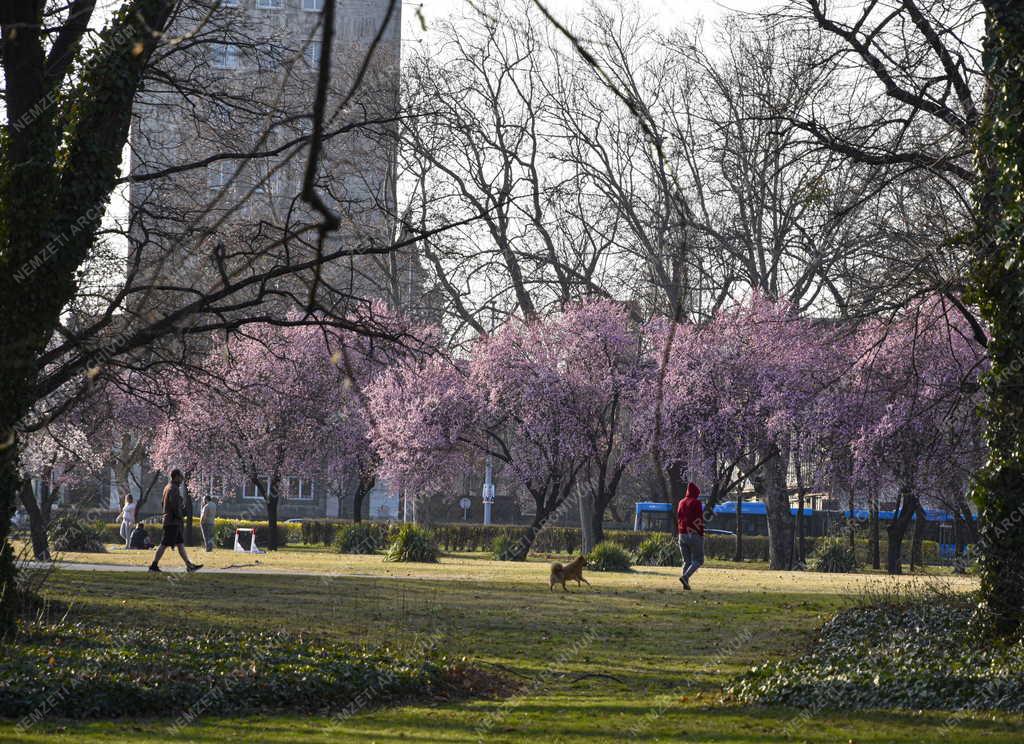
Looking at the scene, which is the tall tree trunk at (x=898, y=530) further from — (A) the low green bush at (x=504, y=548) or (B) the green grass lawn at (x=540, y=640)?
(A) the low green bush at (x=504, y=548)

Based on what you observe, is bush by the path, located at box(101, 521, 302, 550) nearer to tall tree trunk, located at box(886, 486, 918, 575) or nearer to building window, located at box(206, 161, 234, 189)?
building window, located at box(206, 161, 234, 189)

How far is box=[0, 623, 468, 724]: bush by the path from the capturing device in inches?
352

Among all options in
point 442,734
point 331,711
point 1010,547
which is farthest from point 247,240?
point 1010,547

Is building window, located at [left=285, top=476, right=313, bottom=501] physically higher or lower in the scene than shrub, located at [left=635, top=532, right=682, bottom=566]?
higher

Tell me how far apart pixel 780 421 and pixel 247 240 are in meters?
27.0

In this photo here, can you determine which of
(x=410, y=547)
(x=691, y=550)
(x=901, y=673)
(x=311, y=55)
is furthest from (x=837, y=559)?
(x=901, y=673)

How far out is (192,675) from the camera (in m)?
9.76

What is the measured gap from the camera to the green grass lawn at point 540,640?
8.43m

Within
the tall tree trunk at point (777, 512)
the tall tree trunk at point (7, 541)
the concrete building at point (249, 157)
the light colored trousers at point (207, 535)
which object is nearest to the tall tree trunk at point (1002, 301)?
the concrete building at point (249, 157)

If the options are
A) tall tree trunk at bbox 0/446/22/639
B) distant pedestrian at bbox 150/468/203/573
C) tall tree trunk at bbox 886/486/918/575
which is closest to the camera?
tall tree trunk at bbox 0/446/22/639

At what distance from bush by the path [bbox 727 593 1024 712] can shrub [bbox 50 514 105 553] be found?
25543 millimetres

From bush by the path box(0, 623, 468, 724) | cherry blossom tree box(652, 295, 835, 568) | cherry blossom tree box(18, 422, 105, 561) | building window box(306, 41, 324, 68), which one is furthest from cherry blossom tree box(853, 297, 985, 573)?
bush by the path box(0, 623, 468, 724)

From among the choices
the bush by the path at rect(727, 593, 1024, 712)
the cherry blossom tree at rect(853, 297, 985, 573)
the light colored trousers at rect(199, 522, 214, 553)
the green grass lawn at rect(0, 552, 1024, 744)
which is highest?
the cherry blossom tree at rect(853, 297, 985, 573)

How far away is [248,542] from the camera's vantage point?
4109 centimetres
